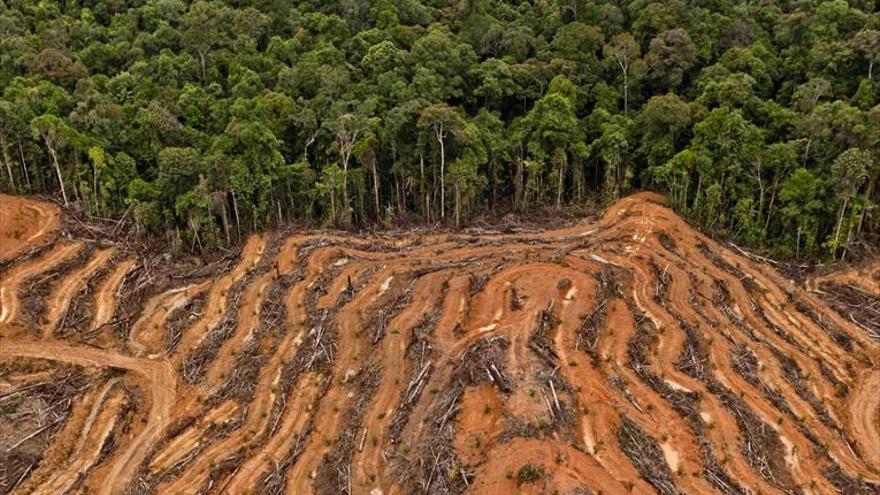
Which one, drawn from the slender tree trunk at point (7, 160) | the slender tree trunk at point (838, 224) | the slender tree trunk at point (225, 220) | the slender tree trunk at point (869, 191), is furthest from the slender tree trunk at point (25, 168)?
the slender tree trunk at point (869, 191)

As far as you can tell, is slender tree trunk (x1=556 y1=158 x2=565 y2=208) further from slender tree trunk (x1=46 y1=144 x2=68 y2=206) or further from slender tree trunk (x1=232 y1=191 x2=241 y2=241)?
slender tree trunk (x1=46 y1=144 x2=68 y2=206)

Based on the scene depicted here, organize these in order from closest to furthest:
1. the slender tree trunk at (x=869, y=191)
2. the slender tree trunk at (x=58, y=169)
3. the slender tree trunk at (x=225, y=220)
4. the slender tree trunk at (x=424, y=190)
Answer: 1. the slender tree trunk at (x=869, y=191)
2. the slender tree trunk at (x=225, y=220)
3. the slender tree trunk at (x=58, y=169)
4. the slender tree trunk at (x=424, y=190)

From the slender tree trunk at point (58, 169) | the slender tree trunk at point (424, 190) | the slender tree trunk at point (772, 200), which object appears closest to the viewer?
the slender tree trunk at point (772, 200)

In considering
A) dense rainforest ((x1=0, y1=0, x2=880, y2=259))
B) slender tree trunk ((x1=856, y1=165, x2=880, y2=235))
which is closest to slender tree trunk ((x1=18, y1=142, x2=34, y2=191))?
dense rainforest ((x1=0, y1=0, x2=880, y2=259))

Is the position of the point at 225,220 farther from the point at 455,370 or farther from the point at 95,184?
the point at 455,370

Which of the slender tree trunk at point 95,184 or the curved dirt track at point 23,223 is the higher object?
the slender tree trunk at point 95,184

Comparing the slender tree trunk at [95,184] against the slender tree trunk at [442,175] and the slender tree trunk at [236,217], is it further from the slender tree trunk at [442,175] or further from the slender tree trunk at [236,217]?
the slender tree trunk at [442,175]

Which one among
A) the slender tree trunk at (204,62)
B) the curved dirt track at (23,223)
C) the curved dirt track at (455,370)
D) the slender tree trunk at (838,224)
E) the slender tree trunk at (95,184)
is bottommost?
the curved dirt track at (455,370)

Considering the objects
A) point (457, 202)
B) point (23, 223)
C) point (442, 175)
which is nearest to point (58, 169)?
point (23, 223)
